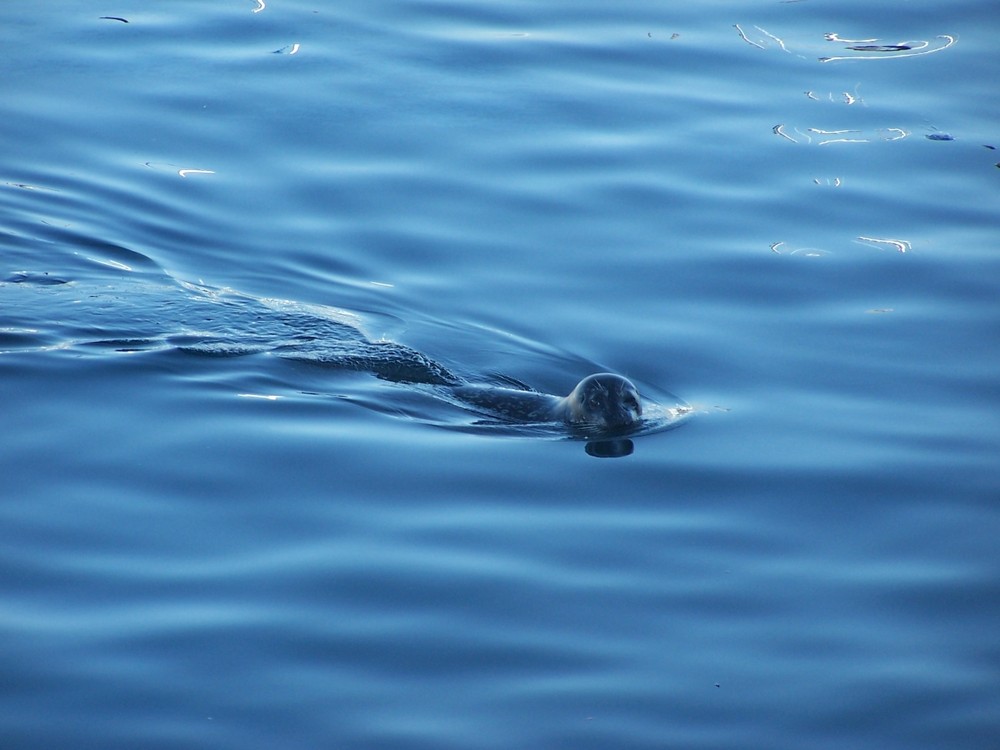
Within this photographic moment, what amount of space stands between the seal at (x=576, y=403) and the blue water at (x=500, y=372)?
0.94 ft

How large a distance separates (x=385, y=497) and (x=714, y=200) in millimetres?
6716

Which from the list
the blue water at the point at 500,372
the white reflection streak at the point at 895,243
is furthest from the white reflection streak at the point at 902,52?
the white reflection streak at the point at 895,243

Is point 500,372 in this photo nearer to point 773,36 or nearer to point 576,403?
point 576,403

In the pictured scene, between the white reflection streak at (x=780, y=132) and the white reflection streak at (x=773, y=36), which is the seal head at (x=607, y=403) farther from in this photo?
the white reflection streak at (x=773, y=36)

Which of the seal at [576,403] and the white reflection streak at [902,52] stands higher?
the white reflection streak at [902,52]

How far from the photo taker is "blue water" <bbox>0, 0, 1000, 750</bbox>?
6590 millimetres

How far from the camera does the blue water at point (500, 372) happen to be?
6.59m

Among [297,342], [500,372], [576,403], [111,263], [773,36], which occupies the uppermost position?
[773,36]

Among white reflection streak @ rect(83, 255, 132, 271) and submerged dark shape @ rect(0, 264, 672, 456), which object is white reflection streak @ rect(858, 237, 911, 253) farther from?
white reflection streak @ rect(83, 255, 132, 271)

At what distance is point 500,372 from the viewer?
10.9 metres

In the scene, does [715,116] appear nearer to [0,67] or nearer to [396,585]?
[0,67]

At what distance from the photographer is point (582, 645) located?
6898 millimetres

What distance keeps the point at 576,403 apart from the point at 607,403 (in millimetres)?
308

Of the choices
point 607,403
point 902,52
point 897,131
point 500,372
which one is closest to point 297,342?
point 500,372
